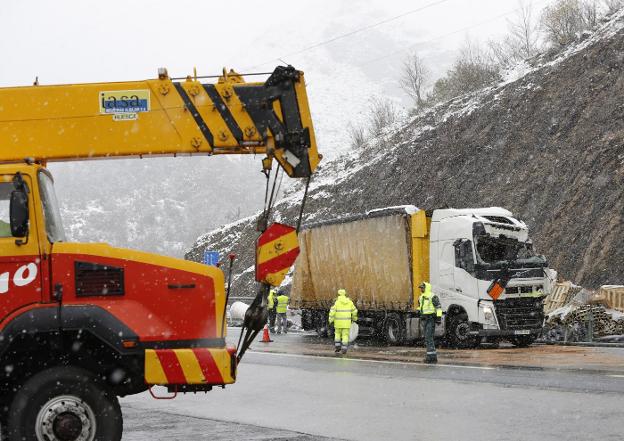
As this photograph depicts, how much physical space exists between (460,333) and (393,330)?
2.89 meters

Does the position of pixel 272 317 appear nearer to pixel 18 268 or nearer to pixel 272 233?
pixel 272 233

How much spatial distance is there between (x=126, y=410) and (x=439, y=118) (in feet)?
137

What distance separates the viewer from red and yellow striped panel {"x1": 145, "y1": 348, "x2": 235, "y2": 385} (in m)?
8.66

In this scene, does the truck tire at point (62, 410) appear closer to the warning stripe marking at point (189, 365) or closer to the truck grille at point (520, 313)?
the warning stripe marking at point (189, 365)

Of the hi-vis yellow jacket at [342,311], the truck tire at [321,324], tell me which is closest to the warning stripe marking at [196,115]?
the hi-vis yellow jacket at [342,311]

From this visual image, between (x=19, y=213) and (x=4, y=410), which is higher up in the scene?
(x=19, y=213)

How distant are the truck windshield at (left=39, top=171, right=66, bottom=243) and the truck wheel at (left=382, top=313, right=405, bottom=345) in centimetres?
1808

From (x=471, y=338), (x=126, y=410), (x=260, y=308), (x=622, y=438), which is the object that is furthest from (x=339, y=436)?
(x=471, y=338)

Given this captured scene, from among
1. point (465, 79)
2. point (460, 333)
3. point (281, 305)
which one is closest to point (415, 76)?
point (465, 79)

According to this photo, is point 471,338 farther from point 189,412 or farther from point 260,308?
point 260,308

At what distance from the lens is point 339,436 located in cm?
1036

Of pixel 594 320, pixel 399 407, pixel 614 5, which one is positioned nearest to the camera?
pixel 399 407

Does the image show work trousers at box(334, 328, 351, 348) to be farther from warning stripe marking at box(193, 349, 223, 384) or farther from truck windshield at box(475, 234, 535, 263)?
warning stripe marking at box(193, 349, 223, 384)

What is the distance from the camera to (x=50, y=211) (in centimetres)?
891
